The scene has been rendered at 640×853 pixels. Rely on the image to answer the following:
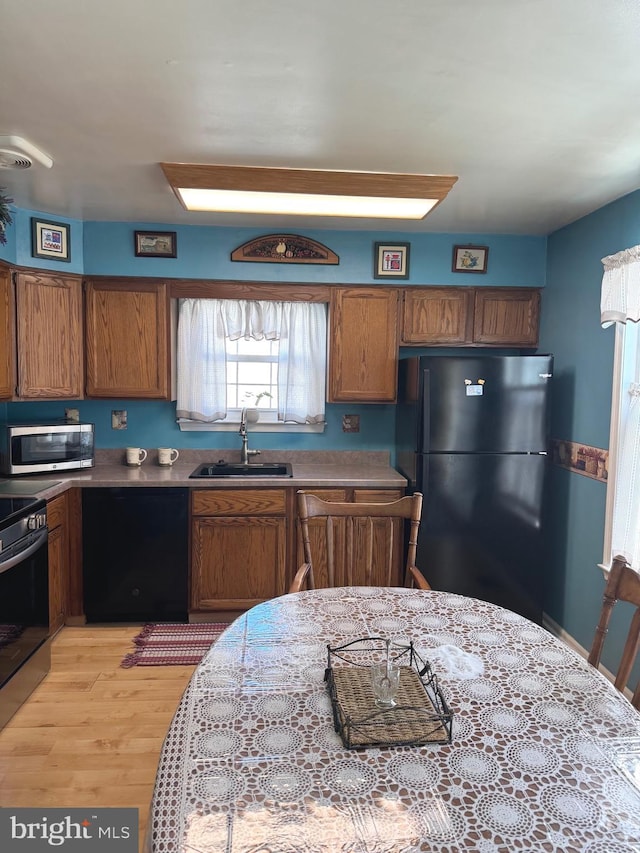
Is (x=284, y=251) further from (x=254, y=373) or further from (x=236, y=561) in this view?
(x=236, y=561)

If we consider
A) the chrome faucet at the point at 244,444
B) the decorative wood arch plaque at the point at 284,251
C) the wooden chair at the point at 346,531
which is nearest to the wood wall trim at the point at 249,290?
the decorative wood arch plaque at the point at 284,251

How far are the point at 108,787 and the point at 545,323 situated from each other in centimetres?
328

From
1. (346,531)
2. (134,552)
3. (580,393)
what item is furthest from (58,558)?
(580,393)

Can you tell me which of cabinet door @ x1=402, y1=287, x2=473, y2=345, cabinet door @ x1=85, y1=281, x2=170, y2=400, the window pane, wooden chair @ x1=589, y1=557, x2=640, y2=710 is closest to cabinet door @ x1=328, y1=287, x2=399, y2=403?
cabinet door @ x1=402, y1=287, x2=473, y2=345

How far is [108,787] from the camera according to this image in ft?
6.46

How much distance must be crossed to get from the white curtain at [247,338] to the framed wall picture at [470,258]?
0.91 meters

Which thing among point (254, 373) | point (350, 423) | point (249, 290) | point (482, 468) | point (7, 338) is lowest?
point (482, 468)

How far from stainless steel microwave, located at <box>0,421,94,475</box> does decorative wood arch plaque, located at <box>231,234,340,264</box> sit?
1.44 m

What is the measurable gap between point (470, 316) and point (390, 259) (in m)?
0.62

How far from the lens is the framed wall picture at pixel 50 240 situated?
3.15 metres

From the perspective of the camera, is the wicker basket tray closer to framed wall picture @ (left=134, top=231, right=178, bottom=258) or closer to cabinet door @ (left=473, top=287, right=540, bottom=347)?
cabinet door @ (left=473, top=287, right=540, bottom=347)

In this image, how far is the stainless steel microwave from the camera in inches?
121

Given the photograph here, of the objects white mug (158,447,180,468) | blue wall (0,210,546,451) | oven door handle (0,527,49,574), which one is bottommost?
oven door handle (0,527,49,574)

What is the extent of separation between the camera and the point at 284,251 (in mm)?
3410
